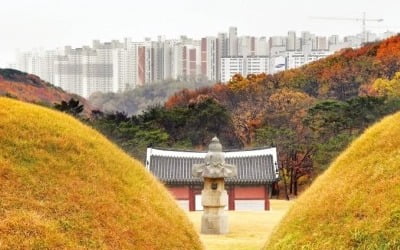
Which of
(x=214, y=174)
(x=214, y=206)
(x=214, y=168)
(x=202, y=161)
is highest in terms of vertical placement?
(x=214, y=168)

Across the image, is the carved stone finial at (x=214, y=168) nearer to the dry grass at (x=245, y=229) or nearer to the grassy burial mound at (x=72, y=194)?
the dry grass at (x=245, y=229)

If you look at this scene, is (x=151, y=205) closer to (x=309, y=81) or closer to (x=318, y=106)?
(x=318, y=106)

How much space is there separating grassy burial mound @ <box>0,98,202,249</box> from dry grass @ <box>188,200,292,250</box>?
5.04 metres

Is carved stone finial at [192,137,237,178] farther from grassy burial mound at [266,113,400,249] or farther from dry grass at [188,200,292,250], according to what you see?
grassy burial mound at [266,113,400,249]

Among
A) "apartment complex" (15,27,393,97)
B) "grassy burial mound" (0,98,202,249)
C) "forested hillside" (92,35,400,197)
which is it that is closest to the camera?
"grassy burial mound" (0,98,202,249)

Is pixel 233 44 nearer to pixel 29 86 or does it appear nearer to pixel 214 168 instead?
pixel 29 86

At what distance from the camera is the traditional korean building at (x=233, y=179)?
79.4 ft

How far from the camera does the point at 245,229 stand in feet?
64.2

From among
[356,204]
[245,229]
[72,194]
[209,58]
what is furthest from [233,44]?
[356,204]

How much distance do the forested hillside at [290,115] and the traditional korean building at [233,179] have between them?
5.58 m

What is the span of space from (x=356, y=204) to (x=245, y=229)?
38.0 feet

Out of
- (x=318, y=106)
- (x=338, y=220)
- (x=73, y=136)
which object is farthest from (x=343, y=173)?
(x=318, y=106)

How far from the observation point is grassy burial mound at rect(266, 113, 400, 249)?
7.53 meters

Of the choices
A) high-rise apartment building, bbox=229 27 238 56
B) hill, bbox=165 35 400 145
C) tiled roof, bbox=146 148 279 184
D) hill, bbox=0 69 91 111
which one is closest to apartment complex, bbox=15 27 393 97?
high-rise apartment building, bbox=229 27 238 56
